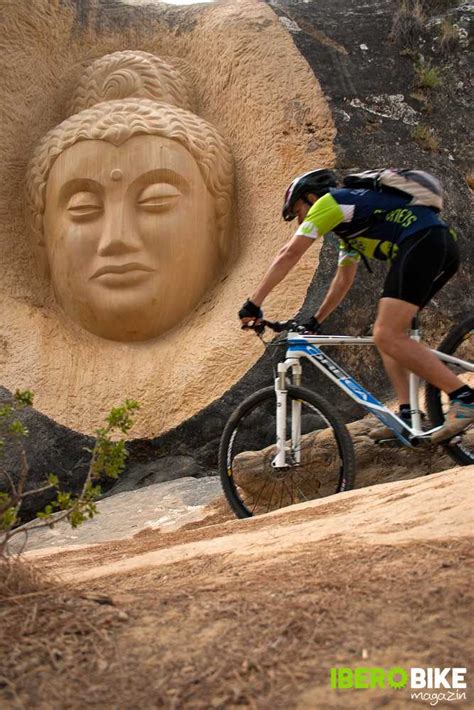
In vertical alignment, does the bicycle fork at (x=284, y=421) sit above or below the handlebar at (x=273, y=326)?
below

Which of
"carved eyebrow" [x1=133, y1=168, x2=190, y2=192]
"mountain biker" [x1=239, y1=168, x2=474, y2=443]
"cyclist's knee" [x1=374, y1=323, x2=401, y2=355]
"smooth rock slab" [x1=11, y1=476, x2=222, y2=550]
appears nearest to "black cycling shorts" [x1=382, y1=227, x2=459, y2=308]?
"mountain biker" [x1=239, y1=168, x2=474, y2=443]

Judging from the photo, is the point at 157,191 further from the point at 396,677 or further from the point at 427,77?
the point at 396,677

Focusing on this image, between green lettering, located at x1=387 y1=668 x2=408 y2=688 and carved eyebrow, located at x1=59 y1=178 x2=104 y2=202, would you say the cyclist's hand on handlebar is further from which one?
carved eyebrow, located at x1=59 y1=178 x2=104 y2=202

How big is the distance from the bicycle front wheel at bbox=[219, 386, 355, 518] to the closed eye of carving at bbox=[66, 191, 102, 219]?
2805 millimetres

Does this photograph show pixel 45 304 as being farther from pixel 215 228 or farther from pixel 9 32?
pixel 9 32

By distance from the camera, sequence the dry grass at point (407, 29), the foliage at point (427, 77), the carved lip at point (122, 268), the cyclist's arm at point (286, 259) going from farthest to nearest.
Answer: the dry grass at point (407, 29) → the foliage at point (427, 77) → the carved lip at point (122, 268) → the cyclist's arm at point (286, 259)

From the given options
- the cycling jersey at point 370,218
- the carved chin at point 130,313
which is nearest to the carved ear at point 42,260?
the carved chin at point 130,313

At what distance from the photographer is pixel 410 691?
5.26 feet

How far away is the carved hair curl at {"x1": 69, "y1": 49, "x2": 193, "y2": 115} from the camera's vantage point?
276 inches

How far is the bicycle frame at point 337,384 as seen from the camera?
398 cm

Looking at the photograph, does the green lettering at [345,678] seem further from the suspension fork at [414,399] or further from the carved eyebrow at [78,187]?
the carved eyebrow at [78,187]

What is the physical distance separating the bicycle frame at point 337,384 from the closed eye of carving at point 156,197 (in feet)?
8.56

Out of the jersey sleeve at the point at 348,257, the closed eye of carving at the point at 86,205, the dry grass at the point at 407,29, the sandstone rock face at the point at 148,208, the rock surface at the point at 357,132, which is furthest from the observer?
the dry grass at the point at 407,29

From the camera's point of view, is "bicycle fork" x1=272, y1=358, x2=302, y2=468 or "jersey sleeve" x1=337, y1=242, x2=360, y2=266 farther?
"jersey sleeve" x1=337, y1=242, x2=360, y2=266
